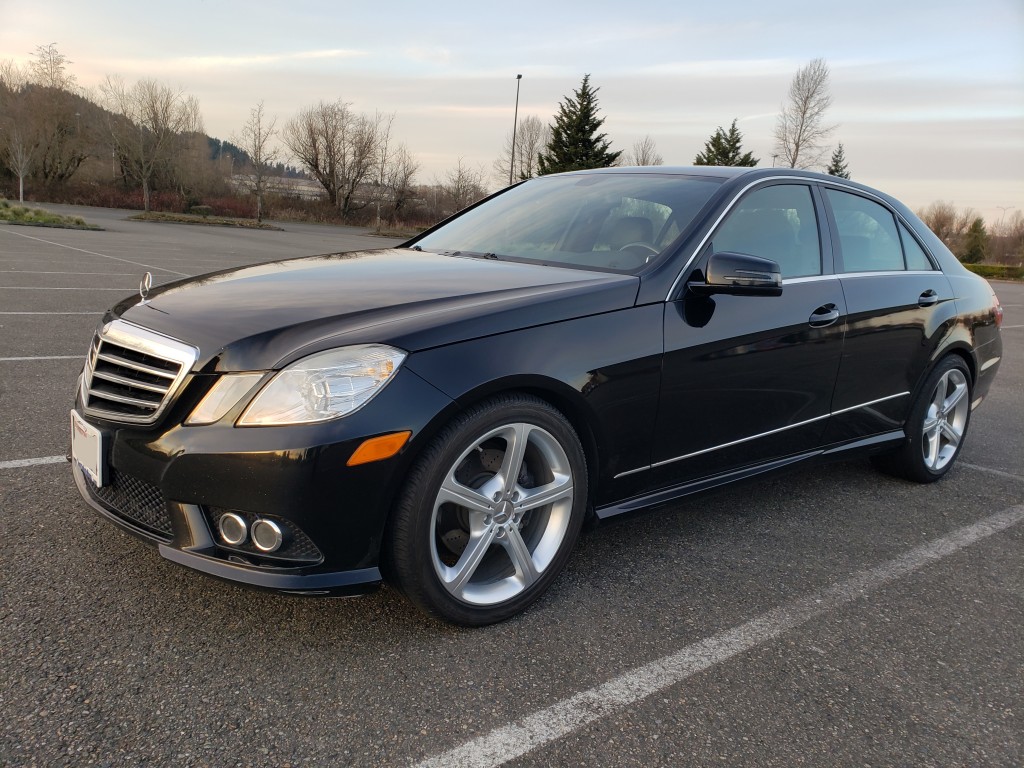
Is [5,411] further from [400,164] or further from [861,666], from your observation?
[400,164]

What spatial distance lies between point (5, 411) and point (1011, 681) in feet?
15.9

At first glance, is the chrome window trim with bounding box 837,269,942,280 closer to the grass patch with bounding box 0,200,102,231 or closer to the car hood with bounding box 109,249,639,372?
the car hood with bounding box 109,249,639,372

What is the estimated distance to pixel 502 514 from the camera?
8.09ft

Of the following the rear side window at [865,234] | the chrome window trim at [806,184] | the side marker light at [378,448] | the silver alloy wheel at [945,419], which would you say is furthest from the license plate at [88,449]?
the silver alloy wheel at [945,419]

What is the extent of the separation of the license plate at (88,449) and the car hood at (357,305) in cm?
37

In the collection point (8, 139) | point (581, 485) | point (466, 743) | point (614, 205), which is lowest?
point (466, 743)

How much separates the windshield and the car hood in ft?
0.73

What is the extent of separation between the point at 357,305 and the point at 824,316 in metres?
2.03

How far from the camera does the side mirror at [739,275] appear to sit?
2.78 m

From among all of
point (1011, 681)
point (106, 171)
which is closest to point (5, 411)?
Answer: point (1011, 681)

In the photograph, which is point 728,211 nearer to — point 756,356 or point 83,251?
point 756,356

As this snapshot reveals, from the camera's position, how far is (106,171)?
5472 centimetres

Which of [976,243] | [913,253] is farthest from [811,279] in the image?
[976,243]

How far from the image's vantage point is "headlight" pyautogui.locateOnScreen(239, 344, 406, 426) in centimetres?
210
